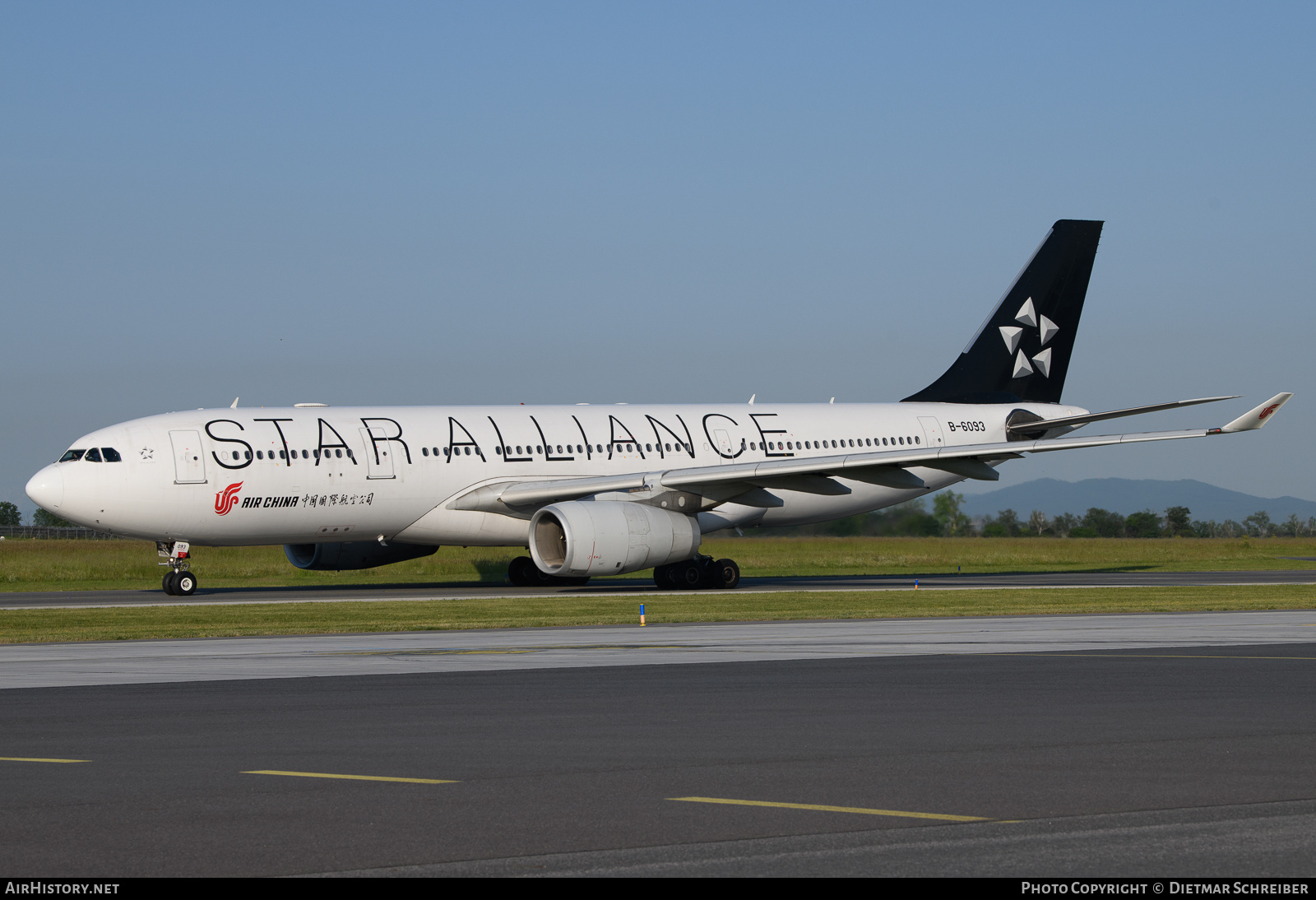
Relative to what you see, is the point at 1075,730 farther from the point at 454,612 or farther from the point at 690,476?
the point at 690,476

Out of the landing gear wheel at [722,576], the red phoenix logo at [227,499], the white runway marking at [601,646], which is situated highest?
the red phoenix logo at [227,499]

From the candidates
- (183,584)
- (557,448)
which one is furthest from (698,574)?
(183,584)

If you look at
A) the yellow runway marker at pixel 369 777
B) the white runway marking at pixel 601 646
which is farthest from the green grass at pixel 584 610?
the yellow runway marker at pixel 369 777

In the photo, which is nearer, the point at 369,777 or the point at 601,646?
the point at 369,777

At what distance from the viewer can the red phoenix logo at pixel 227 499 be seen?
101 ft

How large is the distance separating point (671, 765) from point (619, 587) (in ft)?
85.3

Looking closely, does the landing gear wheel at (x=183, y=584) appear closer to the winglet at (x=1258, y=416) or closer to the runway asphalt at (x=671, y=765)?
the runway asphalt at (x=671, y=765)

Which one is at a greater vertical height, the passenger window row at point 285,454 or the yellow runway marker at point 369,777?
the passenger window row at point 285,454

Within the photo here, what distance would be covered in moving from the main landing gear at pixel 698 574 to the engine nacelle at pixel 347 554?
18.2ft

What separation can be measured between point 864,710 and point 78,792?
581 centimetres

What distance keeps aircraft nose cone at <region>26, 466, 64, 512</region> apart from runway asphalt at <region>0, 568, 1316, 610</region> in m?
1.91

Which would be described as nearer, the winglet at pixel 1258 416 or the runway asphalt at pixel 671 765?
the runway asphalt at pixel 671 765

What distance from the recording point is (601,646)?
18.5 m

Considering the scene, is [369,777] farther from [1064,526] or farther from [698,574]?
[1064,526]
